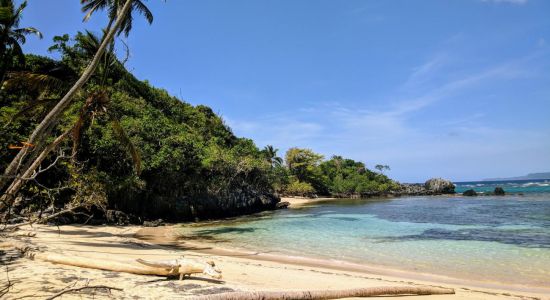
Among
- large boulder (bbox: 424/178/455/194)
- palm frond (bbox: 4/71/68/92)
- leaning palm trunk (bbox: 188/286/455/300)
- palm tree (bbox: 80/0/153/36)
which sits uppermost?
palm tree (bbox: 80/0/153/36)

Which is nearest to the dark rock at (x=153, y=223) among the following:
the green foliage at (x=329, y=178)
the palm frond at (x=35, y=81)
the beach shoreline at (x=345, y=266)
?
the beach shoreline at (x=345, y=266)

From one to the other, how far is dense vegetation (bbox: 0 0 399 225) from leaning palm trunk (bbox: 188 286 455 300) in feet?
14.7

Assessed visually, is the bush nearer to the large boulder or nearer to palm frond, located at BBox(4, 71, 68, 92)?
the large boulder

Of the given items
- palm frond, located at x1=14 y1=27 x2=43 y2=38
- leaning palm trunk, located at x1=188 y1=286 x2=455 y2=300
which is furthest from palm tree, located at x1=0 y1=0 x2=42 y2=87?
leaning palm trunk, located at x1=188 y1=286 x2=455 y2=300

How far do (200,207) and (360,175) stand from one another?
158ft

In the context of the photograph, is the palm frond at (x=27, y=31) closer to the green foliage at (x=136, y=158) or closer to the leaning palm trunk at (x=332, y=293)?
the green foliage at (x=136, y=158)

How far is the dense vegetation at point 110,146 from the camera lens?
9.30 m

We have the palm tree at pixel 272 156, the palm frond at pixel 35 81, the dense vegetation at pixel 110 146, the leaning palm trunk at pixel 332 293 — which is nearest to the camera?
the leaning palm trunk at pixel 332 293

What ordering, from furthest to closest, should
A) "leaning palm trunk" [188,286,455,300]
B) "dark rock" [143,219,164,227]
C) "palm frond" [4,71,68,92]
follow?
1. "dark rock" [143,219,164,227]
2. "palm frond" [4,71,68,92]
3. "leaning palm trunk" [188,286,455,300]

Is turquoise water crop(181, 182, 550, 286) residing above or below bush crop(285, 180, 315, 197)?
below

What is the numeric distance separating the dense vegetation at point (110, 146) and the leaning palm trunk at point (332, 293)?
449cm

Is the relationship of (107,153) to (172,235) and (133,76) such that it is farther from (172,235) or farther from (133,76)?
(133,76)

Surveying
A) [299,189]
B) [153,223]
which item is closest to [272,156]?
[299,189]

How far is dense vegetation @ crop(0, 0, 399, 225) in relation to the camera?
30.5ft
